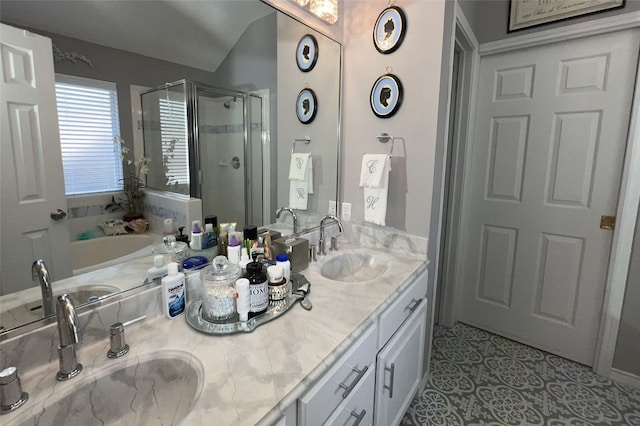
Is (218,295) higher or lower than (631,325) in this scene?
higher

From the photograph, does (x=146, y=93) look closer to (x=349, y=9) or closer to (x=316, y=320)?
(x=316, y=320)

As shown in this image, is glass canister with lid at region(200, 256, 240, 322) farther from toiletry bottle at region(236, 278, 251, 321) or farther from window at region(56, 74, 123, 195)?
window at region(56, 74, 123, 195)

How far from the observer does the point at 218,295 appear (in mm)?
977

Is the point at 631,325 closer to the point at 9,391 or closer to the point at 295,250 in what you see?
the point at 295,250

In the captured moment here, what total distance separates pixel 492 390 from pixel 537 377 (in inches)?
14.5

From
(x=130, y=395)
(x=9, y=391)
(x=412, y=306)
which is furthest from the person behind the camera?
(x=412, y=306)

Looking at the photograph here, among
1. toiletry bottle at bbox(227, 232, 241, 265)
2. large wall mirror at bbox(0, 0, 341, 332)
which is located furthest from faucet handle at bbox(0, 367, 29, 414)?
toiletry bottle at bbox(227, 232, 241, 265)

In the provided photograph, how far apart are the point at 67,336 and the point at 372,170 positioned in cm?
141

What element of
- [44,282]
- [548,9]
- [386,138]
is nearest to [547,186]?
[548,9]

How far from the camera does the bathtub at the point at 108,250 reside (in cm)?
90

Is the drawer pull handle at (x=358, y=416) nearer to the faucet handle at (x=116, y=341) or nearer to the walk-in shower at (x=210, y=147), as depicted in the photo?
the faucet handle at (x=116, y=341)

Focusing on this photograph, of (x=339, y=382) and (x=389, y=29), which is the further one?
(x=389, y=29)

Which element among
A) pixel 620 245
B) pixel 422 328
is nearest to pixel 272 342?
pixel 422 328

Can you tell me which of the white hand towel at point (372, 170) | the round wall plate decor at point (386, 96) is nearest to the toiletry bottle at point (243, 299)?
the white hand towel at point (372, 170)
